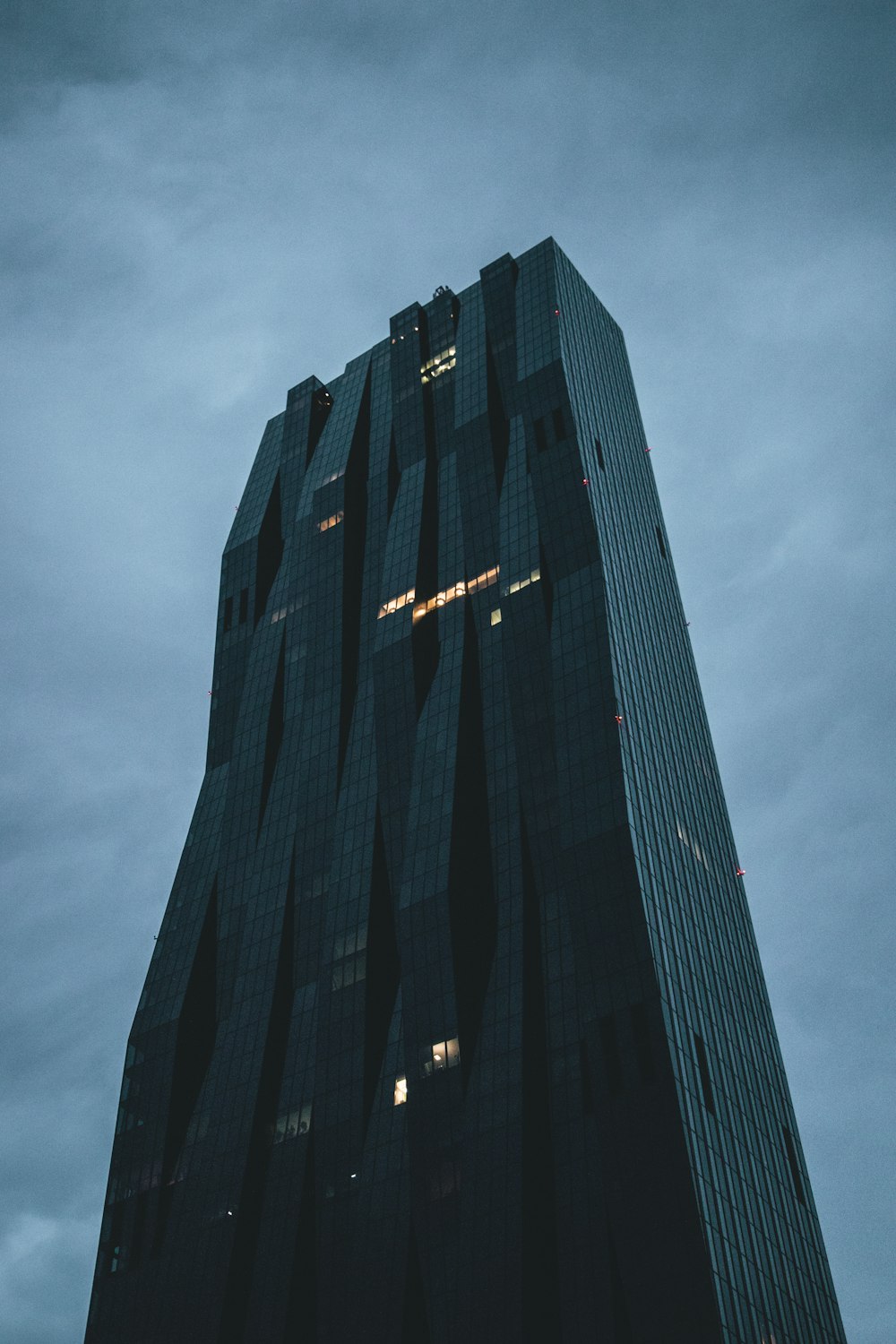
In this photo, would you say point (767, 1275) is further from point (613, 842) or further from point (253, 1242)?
point (253, 1242)

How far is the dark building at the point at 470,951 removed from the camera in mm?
88750

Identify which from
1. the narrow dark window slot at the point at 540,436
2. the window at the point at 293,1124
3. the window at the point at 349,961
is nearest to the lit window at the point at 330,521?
the narrow dark window slot at the point at 540,436

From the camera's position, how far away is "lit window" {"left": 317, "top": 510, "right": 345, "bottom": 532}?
149 m

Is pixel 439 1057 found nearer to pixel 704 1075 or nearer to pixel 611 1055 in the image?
pixel 611 1055

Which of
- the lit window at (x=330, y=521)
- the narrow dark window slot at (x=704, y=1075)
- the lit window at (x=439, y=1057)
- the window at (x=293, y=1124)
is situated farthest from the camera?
the lit window at (x=330, y=521)

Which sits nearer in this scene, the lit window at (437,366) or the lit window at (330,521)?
the lit window at (330,521)

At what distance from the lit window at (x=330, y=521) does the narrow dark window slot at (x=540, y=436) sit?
2723 cm

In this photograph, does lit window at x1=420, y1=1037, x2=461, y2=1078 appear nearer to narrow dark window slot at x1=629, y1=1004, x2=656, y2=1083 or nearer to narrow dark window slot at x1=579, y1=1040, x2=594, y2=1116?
narrow dark window slot at x1=579, y1=1040, x2=594, y2=1116

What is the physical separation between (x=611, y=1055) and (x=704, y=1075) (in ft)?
27.4

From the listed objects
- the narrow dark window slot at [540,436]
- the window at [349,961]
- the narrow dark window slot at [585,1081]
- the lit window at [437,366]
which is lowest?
the narrow dark window slot at [585,1081]

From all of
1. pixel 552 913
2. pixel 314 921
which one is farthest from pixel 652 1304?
pixel 314 921

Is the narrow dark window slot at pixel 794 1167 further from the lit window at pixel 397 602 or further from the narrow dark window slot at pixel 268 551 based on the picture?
the narrow dark window slot at pixel 268 551

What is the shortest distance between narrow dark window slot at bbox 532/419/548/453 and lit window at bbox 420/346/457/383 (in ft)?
84.7

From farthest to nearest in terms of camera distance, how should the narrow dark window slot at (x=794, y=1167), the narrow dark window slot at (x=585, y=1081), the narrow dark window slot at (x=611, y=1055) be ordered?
the narrow dark window slot at (x=794, y=1167), the narrow dark window slot at (x=585, y=1081), the narrow dark window slot at (x=611, y=1055)
